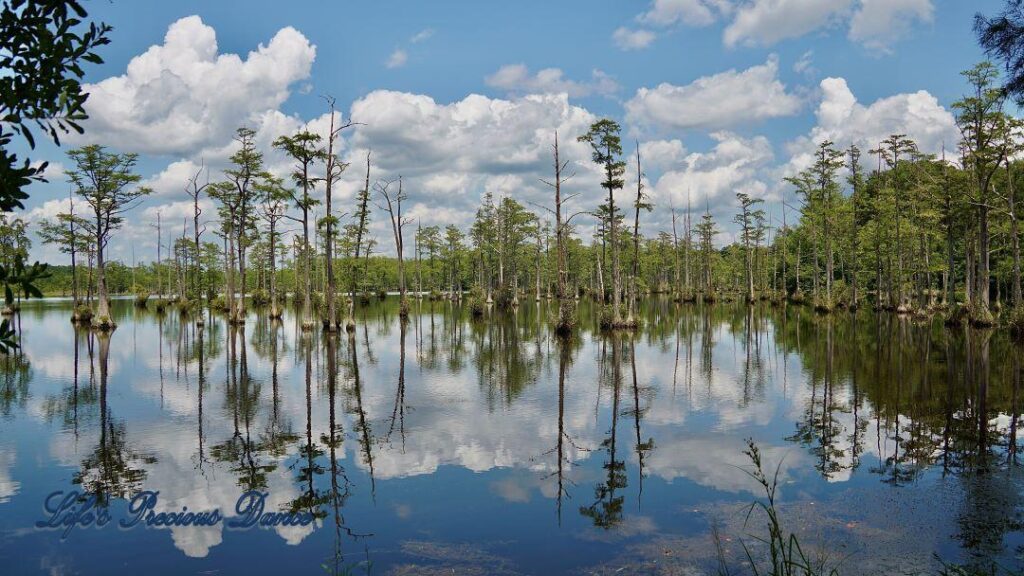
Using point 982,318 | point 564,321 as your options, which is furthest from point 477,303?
point 982,318

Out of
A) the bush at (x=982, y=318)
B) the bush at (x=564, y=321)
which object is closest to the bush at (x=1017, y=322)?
the bush at (x=982, y=318)

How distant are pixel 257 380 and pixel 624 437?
11542 mm

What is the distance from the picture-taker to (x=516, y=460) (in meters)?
9.73

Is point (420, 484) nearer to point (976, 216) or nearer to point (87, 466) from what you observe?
point (87, 466)

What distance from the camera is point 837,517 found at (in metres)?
7.15

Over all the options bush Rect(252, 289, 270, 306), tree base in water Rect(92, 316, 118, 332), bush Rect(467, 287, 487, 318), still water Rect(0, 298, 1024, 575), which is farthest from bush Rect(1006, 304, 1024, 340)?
bush Rect(252, 289, 270, 306)

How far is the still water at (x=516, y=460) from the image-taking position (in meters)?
6.40

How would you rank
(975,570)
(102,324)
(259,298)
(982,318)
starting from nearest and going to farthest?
(975,570), (982,318), (102,324), (259,298)

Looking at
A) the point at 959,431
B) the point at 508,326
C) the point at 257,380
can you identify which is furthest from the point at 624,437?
the point at 508,326

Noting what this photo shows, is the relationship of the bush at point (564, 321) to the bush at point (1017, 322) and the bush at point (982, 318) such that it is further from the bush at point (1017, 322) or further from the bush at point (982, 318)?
the bush at point (982, 318)

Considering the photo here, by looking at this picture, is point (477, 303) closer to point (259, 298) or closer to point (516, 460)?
point (259, 298)

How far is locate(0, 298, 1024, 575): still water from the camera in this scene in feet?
21.0

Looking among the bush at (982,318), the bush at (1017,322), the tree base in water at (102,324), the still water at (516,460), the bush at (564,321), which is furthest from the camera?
the tree base in water at (102,324)

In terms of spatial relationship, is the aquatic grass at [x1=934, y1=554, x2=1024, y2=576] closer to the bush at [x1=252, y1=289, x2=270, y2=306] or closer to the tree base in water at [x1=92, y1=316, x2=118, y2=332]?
the tree base in water at [x1=92, y1=316, x2=118, y2=332]
